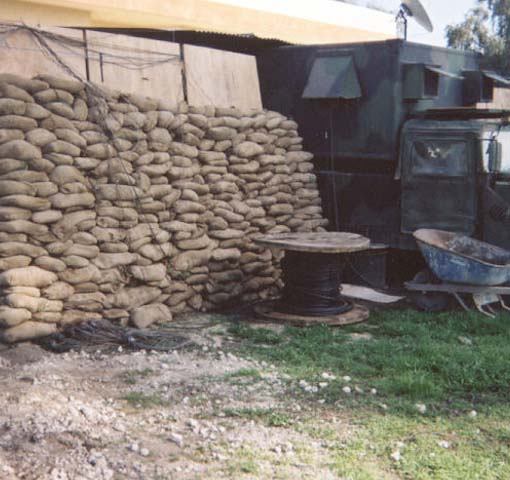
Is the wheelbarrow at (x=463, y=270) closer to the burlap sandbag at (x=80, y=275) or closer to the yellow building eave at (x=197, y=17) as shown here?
the burlap sandbag at (x=80, y=275)

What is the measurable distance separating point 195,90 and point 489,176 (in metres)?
3.33

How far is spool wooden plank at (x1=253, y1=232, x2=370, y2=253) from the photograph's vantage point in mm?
7676

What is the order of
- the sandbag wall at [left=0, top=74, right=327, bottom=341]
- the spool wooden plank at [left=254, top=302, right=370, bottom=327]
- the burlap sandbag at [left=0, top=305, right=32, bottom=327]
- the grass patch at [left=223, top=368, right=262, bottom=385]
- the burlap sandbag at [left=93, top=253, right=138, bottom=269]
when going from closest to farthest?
the grass patch at [left=223, top=368, right=262, bottom=385] → the burlap sandbag at [left=0, top=305, right=32, bottom=327] → the sandbag wall at [left=0, top=74, right=327, bottom=341] → the burlap sandbag at [left=93, top=253, right=138, bottom=269] → the spool wooden plank at [left=254, top=302, right=370, bottom=327]

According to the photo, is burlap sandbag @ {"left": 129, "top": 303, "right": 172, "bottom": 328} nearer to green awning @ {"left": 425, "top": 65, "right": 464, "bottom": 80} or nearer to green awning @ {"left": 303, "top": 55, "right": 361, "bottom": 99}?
green awning @ {"left": 303, "top": 55, "right": 361, "bottom": 99}

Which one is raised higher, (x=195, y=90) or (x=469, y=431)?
(x=195, y=90)

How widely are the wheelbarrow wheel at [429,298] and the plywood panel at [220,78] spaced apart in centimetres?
275

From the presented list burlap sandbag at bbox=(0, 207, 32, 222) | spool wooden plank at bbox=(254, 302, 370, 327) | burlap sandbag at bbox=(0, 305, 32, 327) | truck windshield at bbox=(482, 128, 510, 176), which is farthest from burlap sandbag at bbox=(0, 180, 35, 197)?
truck windshield at bbox=(482, 128, 510, 176)

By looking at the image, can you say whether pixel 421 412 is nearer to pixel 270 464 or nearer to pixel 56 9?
pixel 270 464

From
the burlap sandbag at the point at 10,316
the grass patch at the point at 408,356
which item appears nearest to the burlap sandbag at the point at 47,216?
the burlap sandbag at the point at 10,316

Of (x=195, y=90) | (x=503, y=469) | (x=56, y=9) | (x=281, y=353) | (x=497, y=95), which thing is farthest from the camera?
(x=497, y=95)

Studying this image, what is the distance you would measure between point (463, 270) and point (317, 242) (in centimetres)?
151

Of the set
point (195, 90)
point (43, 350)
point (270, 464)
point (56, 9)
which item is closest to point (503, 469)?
point (270, 464)

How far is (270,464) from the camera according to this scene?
4.38 metres

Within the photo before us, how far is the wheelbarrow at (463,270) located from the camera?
7.95 meters
